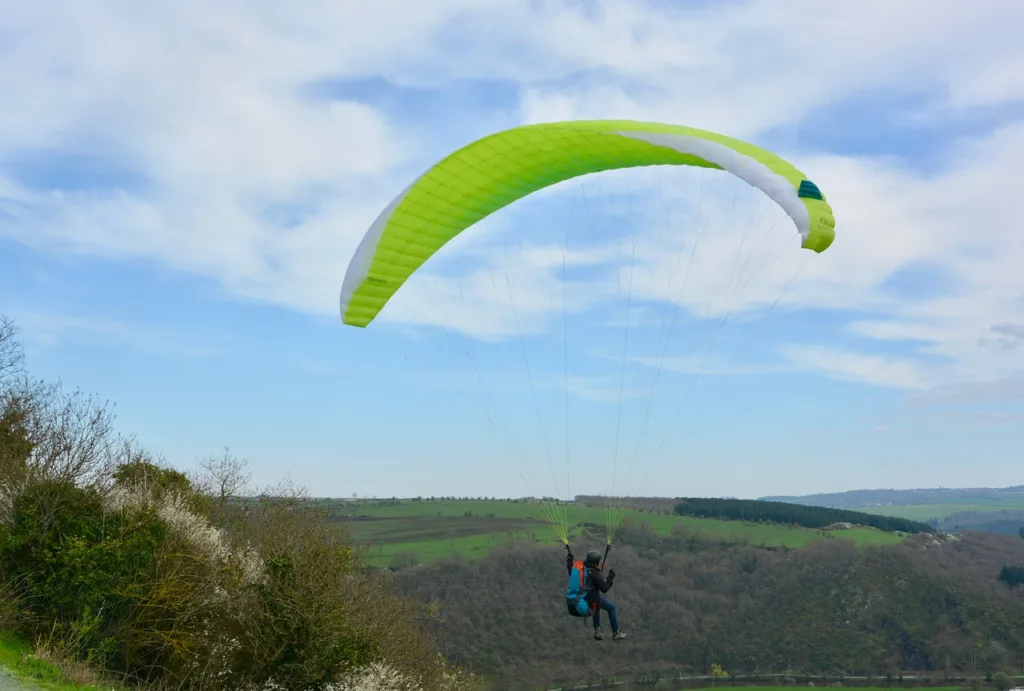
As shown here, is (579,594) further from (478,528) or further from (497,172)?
(478,528)

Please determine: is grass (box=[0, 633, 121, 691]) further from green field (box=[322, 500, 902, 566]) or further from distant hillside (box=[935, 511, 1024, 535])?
distant hillside (box=[935, 511, 1024, 535])

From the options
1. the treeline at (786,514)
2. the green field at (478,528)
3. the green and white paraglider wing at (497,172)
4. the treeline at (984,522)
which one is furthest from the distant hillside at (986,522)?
the green and white paraglider wing at (497,172)

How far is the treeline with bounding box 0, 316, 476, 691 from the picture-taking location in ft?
55.6

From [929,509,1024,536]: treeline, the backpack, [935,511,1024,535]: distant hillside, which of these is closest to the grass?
the backpack

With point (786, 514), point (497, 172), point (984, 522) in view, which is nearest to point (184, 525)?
point (497, 172)

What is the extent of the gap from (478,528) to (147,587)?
262 feet

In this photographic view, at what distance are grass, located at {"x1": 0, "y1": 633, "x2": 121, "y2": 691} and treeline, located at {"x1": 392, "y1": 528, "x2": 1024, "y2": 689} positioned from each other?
61.4 metres

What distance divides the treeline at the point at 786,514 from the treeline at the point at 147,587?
92033 millimetres

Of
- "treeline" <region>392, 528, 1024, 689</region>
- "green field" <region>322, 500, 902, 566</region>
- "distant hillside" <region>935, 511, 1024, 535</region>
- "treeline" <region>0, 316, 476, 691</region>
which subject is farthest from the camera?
"distant hillside" <region>935, 511, 1024, 535</region>

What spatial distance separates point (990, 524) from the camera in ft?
589

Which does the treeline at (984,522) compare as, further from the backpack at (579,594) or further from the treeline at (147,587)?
the backpack at (579,594)

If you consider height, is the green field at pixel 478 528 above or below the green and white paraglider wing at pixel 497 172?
below

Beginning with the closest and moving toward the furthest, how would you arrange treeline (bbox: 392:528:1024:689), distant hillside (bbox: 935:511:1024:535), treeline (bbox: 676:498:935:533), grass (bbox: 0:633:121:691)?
grass (bbox: 0:633:121:691) < treeline (bbox: 392:528:1024:689) < treeline (bbox: 676:498:935:533) < distant hillside (bbox: 935:511:1024:535)

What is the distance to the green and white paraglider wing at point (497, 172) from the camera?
11938 millimetres
